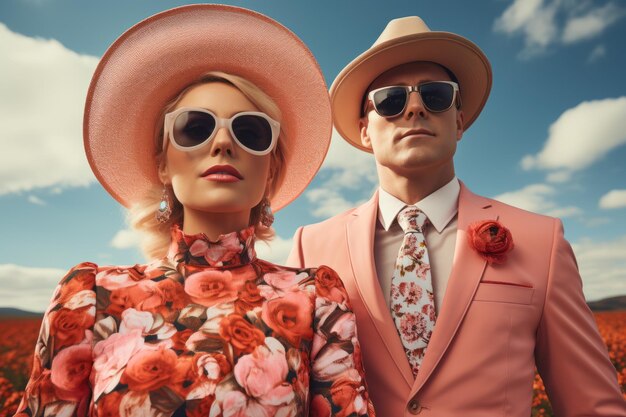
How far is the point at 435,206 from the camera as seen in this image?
303 centimetres

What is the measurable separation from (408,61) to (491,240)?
1309mm

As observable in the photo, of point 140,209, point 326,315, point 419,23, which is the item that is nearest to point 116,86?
point 140,209

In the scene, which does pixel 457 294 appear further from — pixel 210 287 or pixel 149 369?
pixel 149 369

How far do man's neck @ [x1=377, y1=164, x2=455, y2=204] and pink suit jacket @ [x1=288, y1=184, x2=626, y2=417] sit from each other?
236mm

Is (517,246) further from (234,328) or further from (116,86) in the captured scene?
(116,86)

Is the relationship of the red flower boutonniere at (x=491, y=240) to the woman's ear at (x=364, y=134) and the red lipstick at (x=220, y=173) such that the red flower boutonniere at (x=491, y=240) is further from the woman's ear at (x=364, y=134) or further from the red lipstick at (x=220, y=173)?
the red lipstick at (x=220, y=173)

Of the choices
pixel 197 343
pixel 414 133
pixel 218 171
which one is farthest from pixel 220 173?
pixel 414 133

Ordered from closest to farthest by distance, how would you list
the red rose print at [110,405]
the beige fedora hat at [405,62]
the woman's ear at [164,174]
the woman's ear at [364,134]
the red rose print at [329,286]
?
the red rose print at [110,405] → the red rose print at [329,286] → the woman's ear at [164,174] → the beige fedora hat at [405,62] → the woman's ear at [364,134]

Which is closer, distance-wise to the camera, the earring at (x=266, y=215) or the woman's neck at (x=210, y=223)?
the woman's neck at (x=210, y=223)

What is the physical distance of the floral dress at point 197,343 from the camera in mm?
1837

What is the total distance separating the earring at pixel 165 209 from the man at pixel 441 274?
1020 mm

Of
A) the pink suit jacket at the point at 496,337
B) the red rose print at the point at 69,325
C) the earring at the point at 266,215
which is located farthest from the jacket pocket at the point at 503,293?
the red rose print at the point at 69,325

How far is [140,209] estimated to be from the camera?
261 cm

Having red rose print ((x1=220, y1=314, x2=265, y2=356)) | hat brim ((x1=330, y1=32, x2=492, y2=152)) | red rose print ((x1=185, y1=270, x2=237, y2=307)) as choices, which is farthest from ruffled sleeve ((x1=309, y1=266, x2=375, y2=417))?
hat brim ((x1=330, y1=32, x2=492, y2=152))
